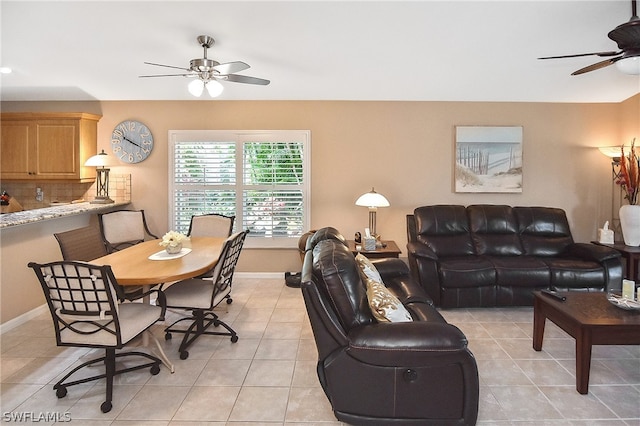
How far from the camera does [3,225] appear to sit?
3.19 m

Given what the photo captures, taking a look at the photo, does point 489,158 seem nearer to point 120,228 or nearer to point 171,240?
point 171,240

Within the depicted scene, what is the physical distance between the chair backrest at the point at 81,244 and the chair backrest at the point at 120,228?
51 cm

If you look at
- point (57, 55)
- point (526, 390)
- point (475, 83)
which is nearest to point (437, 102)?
point (475, 83)

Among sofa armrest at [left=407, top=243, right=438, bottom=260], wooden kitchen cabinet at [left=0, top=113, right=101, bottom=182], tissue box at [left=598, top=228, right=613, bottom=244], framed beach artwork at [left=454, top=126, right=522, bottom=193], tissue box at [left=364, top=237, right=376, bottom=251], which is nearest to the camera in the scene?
sofa armrest at [left=407, top=243, right=438, bottom=260]

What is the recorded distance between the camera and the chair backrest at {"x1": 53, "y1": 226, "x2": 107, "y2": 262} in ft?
10.4

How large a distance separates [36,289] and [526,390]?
15.2ft

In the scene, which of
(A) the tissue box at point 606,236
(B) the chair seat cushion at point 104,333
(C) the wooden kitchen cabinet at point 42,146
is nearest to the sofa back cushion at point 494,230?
(A) the tissue box at point 606,236

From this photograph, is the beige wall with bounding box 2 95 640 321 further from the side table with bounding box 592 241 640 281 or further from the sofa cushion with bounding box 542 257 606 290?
the sofa cushion with bounding box 542 257 606 290

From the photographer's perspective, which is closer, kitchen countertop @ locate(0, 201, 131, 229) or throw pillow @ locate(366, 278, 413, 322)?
throw pillow @ locate(366, 278, 413, 322)

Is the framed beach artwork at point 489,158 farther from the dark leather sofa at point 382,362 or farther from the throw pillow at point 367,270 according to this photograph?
the dark leather sofa at point 382,362

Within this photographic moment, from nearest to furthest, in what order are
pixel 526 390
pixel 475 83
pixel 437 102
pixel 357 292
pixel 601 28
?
pixel 357 292, pixel 526 390, pixel 601 28, pixel 475 83, pixel 437 102

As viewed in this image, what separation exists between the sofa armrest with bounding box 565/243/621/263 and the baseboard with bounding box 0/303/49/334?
6.04 meters

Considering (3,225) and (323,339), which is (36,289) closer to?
(3,225)

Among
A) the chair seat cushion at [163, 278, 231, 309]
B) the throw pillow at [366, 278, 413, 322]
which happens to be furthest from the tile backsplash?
the throw pillow at [366, 278, 413, 322]
